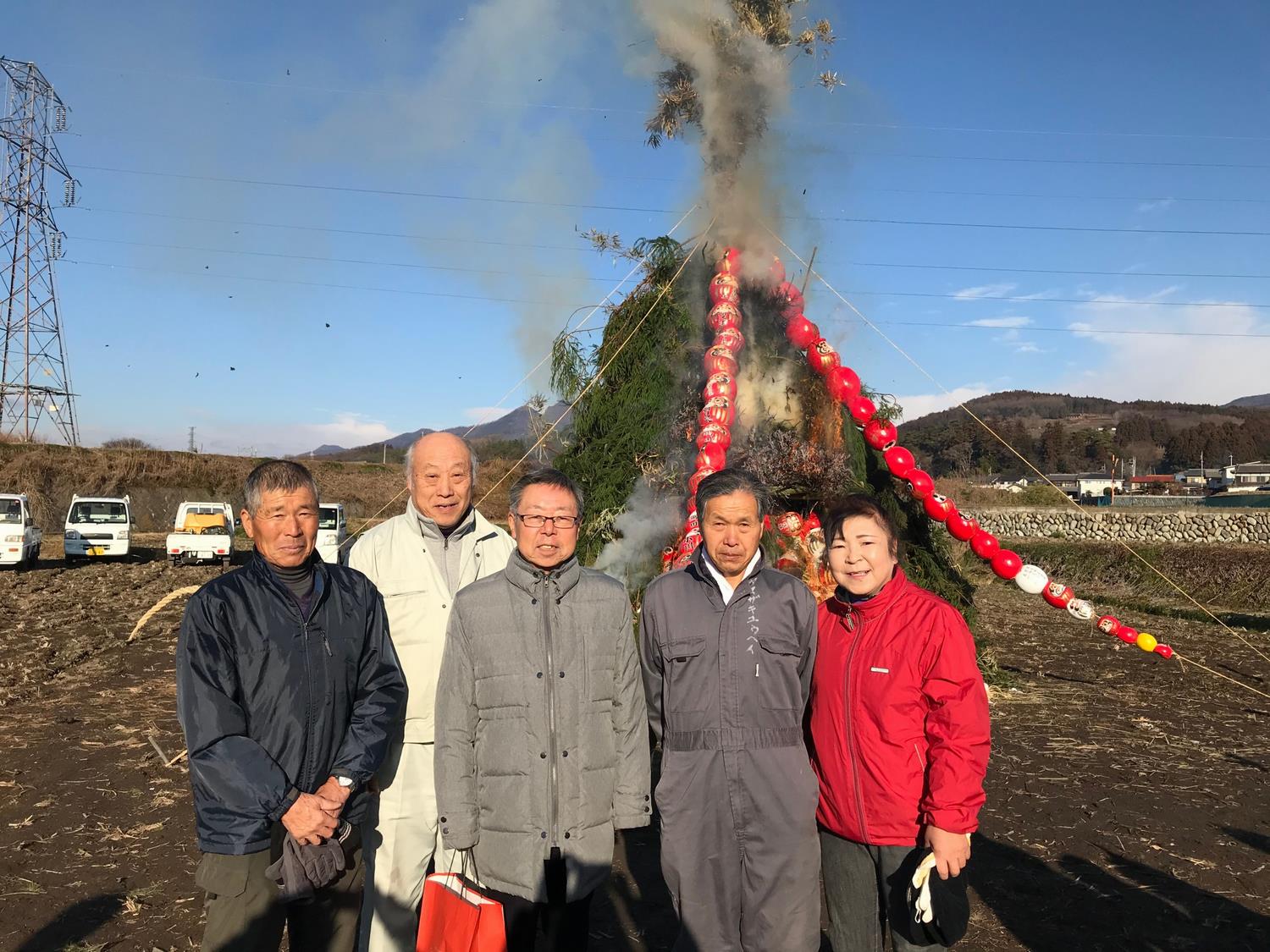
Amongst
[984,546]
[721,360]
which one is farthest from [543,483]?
[984,546]

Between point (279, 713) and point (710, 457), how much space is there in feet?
13.5

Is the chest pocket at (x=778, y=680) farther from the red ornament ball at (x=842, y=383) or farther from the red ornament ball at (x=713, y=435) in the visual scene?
the red ornament ball at (x=842, y=383)

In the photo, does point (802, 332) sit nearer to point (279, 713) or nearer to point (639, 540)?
point (639, 540)

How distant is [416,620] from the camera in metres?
3.28

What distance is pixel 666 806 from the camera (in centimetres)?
284

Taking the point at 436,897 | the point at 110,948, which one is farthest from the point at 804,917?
the point at 110,948

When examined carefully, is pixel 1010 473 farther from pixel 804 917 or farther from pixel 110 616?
pixel 804 917

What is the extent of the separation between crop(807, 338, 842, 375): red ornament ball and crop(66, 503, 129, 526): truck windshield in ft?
68.7

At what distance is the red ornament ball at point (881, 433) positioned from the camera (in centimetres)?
712

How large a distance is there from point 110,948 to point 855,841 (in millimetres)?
3142

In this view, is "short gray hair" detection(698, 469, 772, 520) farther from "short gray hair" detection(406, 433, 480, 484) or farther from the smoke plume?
the smoke plume

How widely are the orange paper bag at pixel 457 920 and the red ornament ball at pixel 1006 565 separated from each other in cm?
542

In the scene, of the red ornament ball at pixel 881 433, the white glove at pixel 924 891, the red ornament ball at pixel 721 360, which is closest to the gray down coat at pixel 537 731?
the white glove at pixel 924 891

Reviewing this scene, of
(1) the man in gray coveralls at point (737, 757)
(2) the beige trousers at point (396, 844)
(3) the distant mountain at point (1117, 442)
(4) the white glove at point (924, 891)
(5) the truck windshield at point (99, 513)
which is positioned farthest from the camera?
(3) the distant mountain at point (1117, 442)
